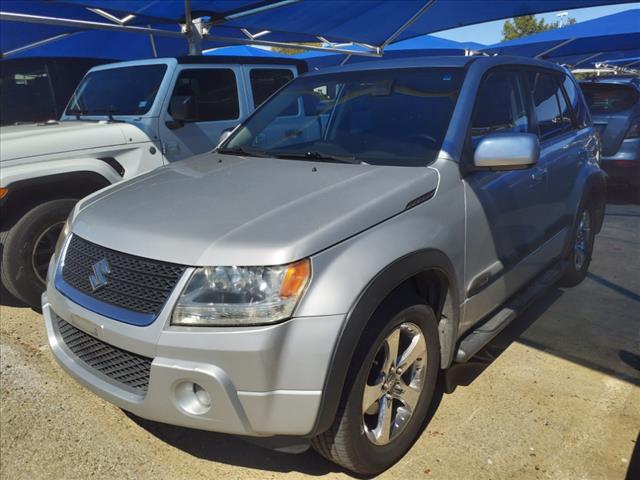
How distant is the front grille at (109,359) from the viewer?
212 cm

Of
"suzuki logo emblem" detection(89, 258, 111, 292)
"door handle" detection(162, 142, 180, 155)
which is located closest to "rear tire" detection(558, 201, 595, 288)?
"suzuki logo emblem" detection(89, 258, 111, 292)

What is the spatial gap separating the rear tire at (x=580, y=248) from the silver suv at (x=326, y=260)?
71 cm

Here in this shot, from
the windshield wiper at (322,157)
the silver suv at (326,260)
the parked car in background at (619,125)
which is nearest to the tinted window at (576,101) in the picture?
the silver suv at (326,260)

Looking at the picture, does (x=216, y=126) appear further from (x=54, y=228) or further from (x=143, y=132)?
(x=54, y=228)

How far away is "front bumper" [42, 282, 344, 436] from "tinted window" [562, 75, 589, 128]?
3.28m

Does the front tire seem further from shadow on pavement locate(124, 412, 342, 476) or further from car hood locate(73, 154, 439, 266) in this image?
car hood locate(73, 154, 439, 266)

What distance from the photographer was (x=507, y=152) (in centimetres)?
258

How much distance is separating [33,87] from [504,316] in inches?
432

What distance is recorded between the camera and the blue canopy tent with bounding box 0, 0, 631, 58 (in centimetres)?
693

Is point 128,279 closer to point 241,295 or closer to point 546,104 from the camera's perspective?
point 241,295

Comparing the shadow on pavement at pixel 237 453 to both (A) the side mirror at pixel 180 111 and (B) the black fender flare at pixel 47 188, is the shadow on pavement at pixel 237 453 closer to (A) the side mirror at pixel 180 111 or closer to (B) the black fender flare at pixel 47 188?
(B) the black fender flare at pixel 47 188

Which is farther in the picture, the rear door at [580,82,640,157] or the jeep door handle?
the rear door at [580,82,640,157]

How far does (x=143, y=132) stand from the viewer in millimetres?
4824

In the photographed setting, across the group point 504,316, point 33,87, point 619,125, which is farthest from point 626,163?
point 33,87
